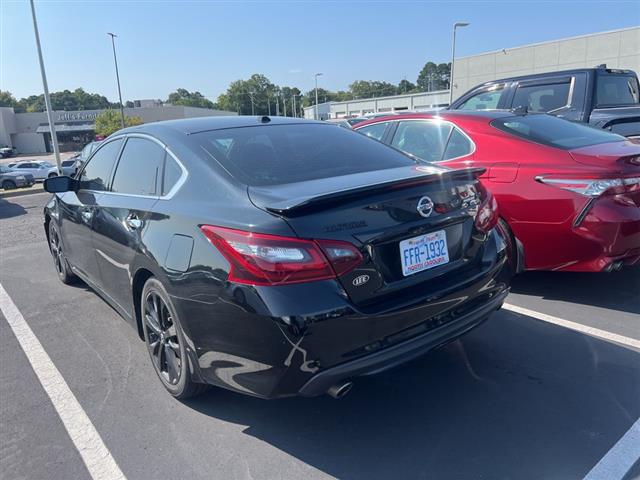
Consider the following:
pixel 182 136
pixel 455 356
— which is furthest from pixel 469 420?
pixel 182 136

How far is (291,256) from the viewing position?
84.0 inches

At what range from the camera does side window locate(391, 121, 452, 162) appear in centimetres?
480

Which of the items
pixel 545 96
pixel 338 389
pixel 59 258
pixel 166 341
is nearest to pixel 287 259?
pixel 338 389

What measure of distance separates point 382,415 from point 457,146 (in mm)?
2849

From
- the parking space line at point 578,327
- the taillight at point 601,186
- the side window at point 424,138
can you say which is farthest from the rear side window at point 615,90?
the parking space line at point 578,327

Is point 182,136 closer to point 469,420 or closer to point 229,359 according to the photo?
point 229,359

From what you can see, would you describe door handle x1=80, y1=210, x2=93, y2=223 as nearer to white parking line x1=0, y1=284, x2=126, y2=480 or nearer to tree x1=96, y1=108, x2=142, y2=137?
white parking line x1=0, y1=284, x2=126, y2=480

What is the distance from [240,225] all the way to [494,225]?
158 centimetres

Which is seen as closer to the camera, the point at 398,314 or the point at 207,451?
the point at 398,314

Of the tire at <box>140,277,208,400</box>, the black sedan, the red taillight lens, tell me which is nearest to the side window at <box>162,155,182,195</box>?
the black sedan

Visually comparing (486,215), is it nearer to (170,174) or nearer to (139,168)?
(170,174)

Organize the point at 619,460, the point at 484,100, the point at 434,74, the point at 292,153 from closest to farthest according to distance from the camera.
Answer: the point at 619,460 → the point at 292,153 → the point at 484,100 → the point at 434,74

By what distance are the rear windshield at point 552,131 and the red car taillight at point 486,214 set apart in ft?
5.04

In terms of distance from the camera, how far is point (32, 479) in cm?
232
